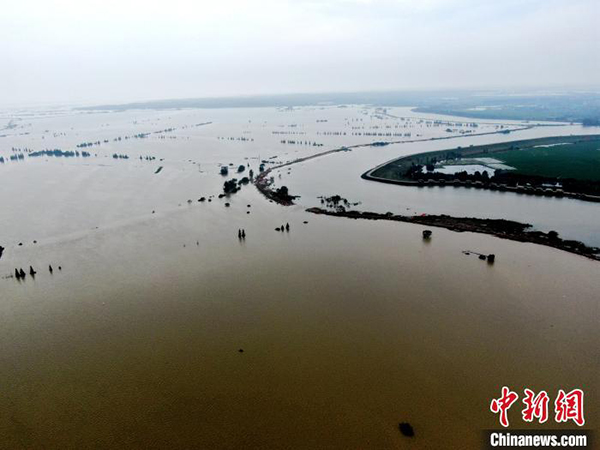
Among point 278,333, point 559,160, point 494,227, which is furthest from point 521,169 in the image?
point 278,333

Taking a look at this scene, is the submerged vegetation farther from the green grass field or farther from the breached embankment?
the breached embankment

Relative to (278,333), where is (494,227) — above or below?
above

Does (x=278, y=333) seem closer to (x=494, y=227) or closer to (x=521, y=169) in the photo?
(x=494, y=227)

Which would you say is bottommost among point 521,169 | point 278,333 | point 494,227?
point 278,333

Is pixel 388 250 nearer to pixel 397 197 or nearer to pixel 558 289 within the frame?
pixel 558 289

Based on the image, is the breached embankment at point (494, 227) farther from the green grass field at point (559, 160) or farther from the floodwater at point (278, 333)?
the green grass field at point (559, 160)

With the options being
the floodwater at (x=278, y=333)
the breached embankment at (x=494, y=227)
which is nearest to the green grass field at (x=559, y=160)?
the floodwater at (x=278, y=333)

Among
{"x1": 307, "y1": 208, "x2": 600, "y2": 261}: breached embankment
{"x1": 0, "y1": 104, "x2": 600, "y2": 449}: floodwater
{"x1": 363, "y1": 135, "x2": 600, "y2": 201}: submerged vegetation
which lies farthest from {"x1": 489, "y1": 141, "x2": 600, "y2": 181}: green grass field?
{"x1": 307, "y1": 208, "x2": 600, "y2": 261}: breached embankment
